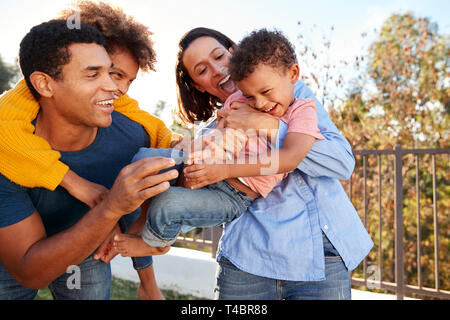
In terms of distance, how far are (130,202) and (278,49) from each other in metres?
1.04

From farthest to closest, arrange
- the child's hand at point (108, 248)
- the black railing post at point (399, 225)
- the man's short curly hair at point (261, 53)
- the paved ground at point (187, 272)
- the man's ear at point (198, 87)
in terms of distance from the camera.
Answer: the paved ground at point (187, 272), the black railing post at point (399, 225), the man's ear at point (198, 87), the child's hand at point (108, 248), the man's short curly hair at point (261, 53)

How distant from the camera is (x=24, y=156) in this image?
1710mm

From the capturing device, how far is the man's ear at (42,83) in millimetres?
1931

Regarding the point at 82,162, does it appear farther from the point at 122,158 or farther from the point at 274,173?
the point at 274,173

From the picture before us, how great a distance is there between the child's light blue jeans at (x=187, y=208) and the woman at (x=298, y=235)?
8 cm

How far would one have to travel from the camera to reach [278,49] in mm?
1901

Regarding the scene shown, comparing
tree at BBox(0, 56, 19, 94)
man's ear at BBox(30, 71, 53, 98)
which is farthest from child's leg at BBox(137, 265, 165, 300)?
tree at BBox(0, 56, 19, 94)

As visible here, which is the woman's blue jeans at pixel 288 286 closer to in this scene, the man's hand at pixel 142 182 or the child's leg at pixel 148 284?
the man's hand at pixel 142 182

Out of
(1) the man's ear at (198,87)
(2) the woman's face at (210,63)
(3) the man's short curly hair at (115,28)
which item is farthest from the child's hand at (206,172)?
(3) the man's short curly hair at (115,28)

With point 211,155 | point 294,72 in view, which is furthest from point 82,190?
Result: point 294,72

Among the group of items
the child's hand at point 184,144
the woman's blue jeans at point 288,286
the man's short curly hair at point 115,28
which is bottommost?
the woman's blue jeans at point 288,286

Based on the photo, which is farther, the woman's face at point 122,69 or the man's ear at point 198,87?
the man's ear at point 198,87
